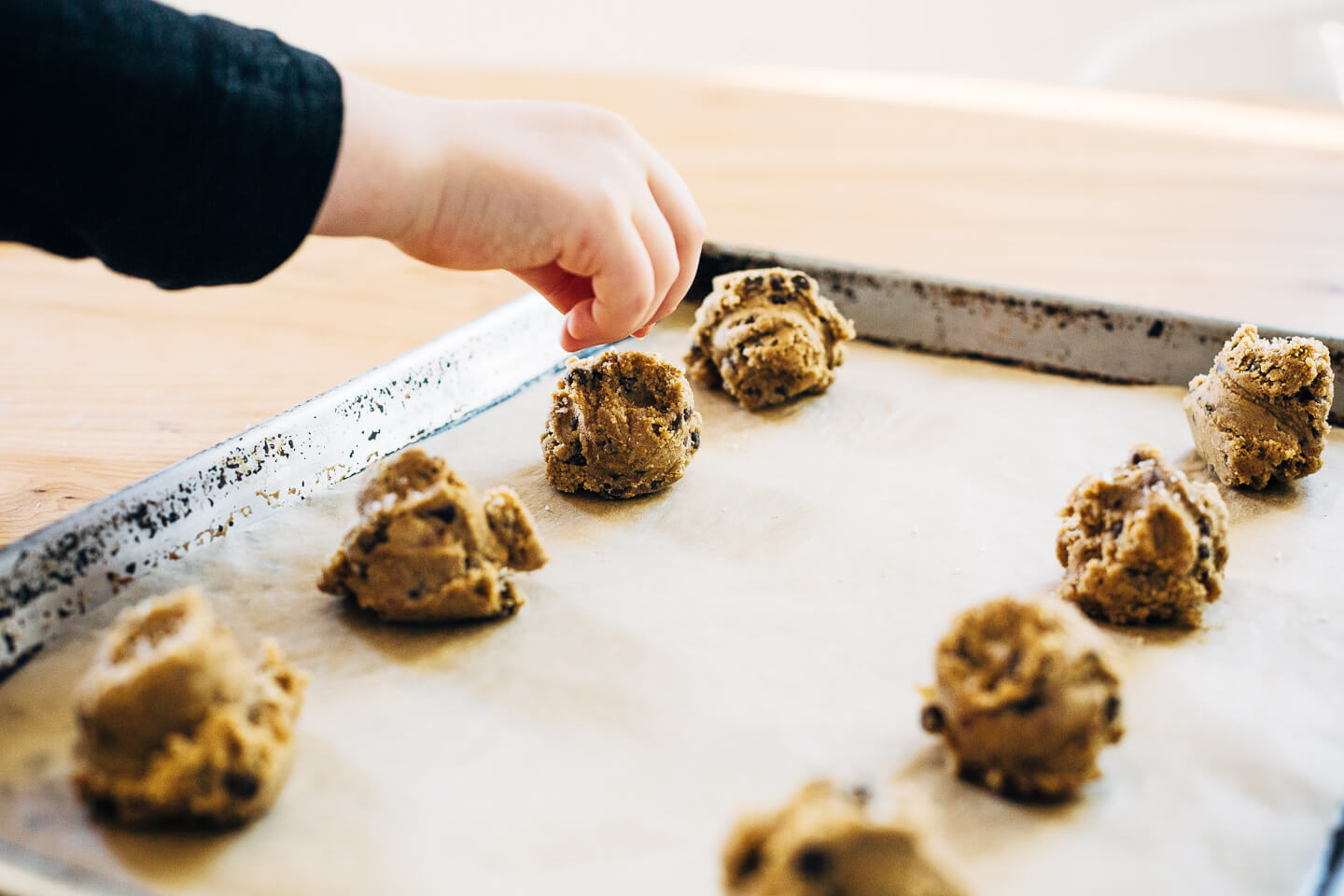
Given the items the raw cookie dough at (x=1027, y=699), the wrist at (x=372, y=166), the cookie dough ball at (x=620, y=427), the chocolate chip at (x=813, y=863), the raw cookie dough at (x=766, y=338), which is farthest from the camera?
the raw cookie dough at (x=766, y=338)

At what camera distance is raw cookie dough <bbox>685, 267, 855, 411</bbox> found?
1.15 meters

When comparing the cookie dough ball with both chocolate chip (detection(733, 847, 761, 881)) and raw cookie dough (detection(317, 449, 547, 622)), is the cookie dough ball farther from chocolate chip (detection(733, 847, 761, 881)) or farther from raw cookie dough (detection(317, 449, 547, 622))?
chocolate chip (detection(733, 847, 761, 881))

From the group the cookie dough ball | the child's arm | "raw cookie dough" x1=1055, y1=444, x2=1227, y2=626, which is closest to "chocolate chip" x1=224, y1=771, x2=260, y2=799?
the child's arm

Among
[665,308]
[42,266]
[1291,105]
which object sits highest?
[665,308]

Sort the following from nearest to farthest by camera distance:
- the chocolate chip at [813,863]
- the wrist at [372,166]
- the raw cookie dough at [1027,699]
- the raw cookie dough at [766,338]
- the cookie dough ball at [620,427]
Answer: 1. the chocolate chip at [813,863]
2. the raw cookie dough at [1027,699]
3. the wrist at [372,166]
4. the cookie dough ball at [620,427]
5. the raw cookie dough at [766,338]

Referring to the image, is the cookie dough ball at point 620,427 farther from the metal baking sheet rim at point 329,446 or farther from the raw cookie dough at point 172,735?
the raw cookie dough at point 172,735

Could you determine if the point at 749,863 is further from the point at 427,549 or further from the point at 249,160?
the point at 249,160

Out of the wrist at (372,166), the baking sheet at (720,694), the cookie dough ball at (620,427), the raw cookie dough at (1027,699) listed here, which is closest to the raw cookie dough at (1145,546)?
the baking sheet at (720,694)

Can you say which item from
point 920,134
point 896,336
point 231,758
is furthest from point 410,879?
point 920,134

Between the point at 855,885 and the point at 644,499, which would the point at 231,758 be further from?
the point at 644,499

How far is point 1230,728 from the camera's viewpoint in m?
0.73

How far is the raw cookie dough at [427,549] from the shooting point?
797mm

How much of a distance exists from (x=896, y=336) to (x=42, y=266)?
112 cm

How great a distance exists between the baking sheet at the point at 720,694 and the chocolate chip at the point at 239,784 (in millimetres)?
25
